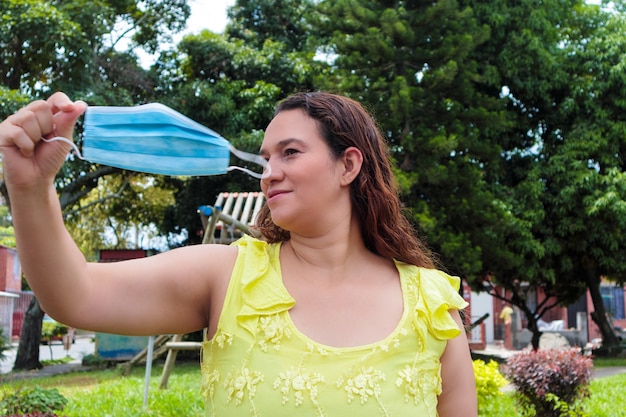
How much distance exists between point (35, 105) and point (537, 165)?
51.1ft

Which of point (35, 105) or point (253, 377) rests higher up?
point (35, 105)

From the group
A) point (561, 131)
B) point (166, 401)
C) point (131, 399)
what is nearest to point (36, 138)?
point (166, 401)

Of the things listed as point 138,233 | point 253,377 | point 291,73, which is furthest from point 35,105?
point 138,233

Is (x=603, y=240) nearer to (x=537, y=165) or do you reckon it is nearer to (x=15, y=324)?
(x=537, y=165)

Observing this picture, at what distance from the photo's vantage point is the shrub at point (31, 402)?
5535mm

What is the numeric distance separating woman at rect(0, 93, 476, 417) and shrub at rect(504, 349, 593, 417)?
500 cm

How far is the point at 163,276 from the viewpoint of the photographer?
1.44m

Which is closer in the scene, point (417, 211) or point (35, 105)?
point (35, 105)

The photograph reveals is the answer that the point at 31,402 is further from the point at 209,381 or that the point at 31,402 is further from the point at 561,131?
the point at 561,131

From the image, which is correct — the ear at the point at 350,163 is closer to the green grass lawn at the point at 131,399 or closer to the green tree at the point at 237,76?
the green grass lawn at the point at 131,399

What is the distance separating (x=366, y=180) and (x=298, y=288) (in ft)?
1.06

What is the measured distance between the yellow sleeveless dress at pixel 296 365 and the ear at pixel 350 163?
278mm

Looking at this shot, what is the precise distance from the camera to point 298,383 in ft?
4.57

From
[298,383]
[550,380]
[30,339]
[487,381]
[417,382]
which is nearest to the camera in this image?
[298,383]
